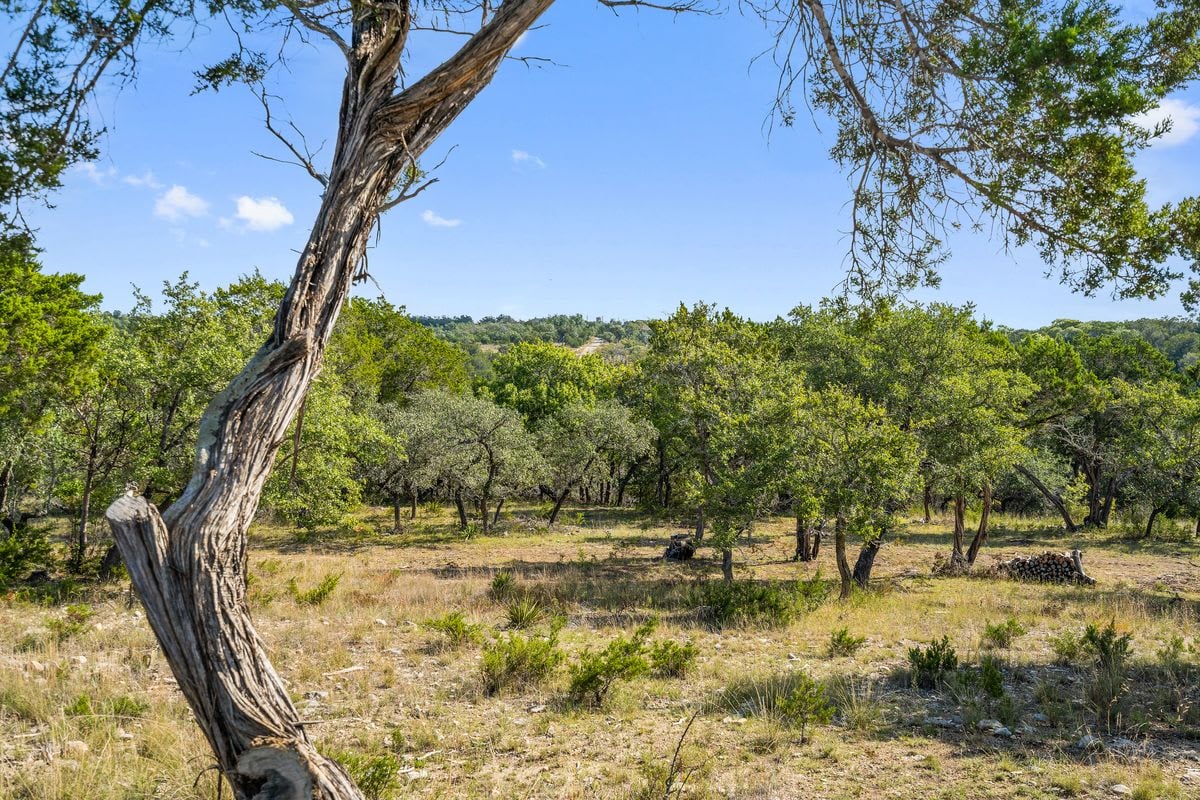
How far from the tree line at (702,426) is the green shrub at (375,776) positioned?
7.42ft

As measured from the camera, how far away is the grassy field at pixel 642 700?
500 centimetres

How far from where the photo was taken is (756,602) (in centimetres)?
1241

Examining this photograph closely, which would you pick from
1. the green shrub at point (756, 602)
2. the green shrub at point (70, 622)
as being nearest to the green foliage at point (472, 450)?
the green shrub at point (756, 602)

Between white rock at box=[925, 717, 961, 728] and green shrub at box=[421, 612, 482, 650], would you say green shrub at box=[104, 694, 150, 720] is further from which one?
white rock at box=[925, 717, 961, 728]

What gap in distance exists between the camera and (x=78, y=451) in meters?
12.9

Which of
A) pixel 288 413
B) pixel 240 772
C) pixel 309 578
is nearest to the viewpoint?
pixel 240 772

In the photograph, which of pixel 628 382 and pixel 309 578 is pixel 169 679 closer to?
pixel 309 578

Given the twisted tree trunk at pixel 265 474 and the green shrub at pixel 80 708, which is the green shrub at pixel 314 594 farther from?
the twisted tree trunk at pixel 265 474

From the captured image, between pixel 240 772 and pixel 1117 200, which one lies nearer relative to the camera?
pixel 240 772

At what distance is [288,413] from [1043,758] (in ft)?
22.0

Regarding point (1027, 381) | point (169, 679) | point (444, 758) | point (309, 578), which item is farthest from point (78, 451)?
point (1027, 381)

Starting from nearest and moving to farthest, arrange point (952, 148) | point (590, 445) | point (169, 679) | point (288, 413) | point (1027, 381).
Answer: point (288, 413) → point (952, 148) → point (169, 679) → point (1027, 381) → point (590, 445)

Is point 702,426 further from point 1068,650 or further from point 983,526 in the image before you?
Result: point 1068,650

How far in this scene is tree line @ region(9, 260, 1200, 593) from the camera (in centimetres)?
1283
